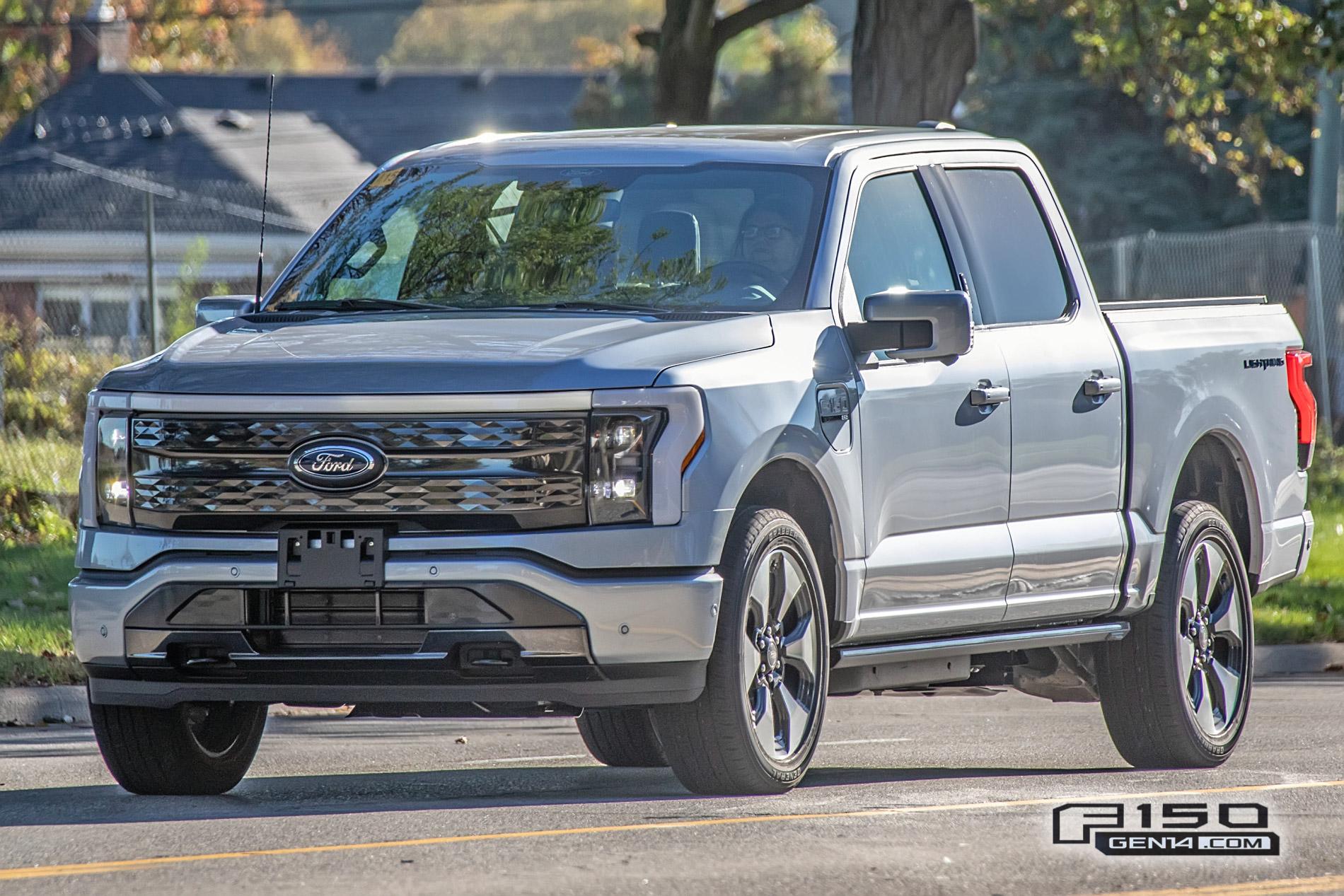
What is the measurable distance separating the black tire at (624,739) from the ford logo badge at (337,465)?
2.30 metres

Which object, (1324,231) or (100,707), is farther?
(1324,231)

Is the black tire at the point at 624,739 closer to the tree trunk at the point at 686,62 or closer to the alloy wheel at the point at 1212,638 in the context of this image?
the alloy wheel at the point at 1212,638

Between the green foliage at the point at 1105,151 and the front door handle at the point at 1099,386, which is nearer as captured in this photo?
the front door handle at the point at 1099,386

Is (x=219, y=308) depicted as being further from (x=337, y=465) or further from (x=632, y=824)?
(x=632, y=824)

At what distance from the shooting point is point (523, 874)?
5910mm

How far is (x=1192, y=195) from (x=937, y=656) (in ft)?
105

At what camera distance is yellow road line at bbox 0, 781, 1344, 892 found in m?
6.14

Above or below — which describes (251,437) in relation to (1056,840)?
above

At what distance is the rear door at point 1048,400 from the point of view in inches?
329

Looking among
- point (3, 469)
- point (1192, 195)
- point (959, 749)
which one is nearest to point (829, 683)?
point (959, 749)

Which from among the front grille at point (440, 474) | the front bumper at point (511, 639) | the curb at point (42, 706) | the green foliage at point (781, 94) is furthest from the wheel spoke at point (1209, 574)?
the green foliage at point (781, 94)

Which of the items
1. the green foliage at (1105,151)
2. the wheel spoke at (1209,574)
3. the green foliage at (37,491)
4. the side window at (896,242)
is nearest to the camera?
the side window at (896,242)

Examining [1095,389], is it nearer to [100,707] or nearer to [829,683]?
[829,683]

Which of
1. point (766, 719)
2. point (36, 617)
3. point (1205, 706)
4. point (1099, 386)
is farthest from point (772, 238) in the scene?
point (36, 617)
